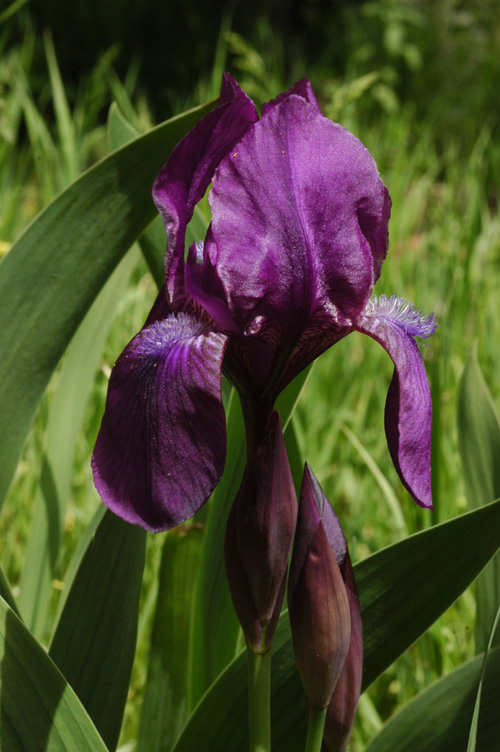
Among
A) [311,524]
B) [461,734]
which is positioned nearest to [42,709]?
[311,524]

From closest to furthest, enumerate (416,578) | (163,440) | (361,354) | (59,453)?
(163,440) → (416,578) → (59,453) → (361,354)

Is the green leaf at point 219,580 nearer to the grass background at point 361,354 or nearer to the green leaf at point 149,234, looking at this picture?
the grass background at point 361,354

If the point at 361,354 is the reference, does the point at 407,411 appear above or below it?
below

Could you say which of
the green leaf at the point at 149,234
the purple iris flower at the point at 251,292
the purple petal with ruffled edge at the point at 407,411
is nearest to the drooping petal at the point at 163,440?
the purple iris flower at the point at 251,292

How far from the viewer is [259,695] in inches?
21.0

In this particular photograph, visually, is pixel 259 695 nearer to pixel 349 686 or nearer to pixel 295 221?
pixel 349 686

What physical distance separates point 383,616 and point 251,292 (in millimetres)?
289

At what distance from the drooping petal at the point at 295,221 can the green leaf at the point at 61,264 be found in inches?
8.2

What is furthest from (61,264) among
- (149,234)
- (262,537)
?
(262,537)

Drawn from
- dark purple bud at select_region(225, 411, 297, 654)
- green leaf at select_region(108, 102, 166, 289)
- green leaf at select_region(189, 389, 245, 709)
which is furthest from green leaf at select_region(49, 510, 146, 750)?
green leaf at select_region(108, 102, 166, 289)

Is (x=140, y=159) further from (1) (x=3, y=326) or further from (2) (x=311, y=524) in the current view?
(2) (x=311, y=524)

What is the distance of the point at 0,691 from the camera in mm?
560

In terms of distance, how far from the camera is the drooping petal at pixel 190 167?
523 millimetres

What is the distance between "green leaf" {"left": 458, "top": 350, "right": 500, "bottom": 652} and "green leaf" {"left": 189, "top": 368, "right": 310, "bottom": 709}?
18 centimetres
